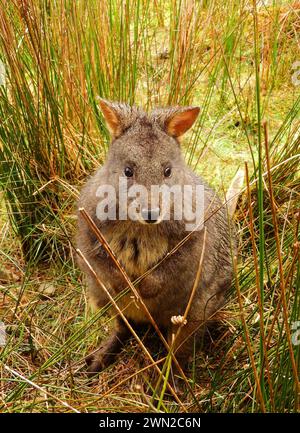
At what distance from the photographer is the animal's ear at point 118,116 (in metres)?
2.75

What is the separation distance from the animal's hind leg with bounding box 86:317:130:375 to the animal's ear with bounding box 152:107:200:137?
1.11 meters

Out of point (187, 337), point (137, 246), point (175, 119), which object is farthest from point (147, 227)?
point (187, 337)

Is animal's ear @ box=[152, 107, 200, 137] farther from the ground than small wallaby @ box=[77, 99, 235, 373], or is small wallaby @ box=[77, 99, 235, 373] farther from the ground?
animal's ear @ box=[152, 107, 200, 137]

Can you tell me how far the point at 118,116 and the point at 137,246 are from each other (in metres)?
0.62

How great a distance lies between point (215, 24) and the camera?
13.6 ft

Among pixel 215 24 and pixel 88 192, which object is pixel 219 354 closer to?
pixel 88 192

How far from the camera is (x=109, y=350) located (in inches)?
130

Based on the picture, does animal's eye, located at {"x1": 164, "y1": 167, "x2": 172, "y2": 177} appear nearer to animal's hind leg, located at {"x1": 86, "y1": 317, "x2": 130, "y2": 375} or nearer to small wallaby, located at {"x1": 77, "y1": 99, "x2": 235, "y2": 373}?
small wallaby, located at {"x1": 77, "y1": 99, "x2": 235, "y2": 373}

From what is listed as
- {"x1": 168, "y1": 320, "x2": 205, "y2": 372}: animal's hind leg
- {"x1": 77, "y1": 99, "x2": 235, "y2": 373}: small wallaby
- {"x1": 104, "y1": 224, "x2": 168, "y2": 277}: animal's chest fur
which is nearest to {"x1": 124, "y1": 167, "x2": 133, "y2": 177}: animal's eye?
{"x1": 77, "y1": 99, "x2": 235, "y2": 373}: small wallaby

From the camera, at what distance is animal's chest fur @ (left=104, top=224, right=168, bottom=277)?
282cm

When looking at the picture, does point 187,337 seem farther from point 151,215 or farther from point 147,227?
point 151,215

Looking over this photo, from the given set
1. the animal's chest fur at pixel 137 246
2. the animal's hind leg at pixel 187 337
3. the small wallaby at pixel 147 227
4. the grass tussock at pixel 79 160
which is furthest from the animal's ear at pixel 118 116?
the animal's hind leg at pixel 187 337

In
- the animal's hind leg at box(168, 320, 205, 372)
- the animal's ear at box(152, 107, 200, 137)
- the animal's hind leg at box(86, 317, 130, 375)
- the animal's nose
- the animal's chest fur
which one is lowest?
the animal's hind leg at box(86, 317, 130, 375)
